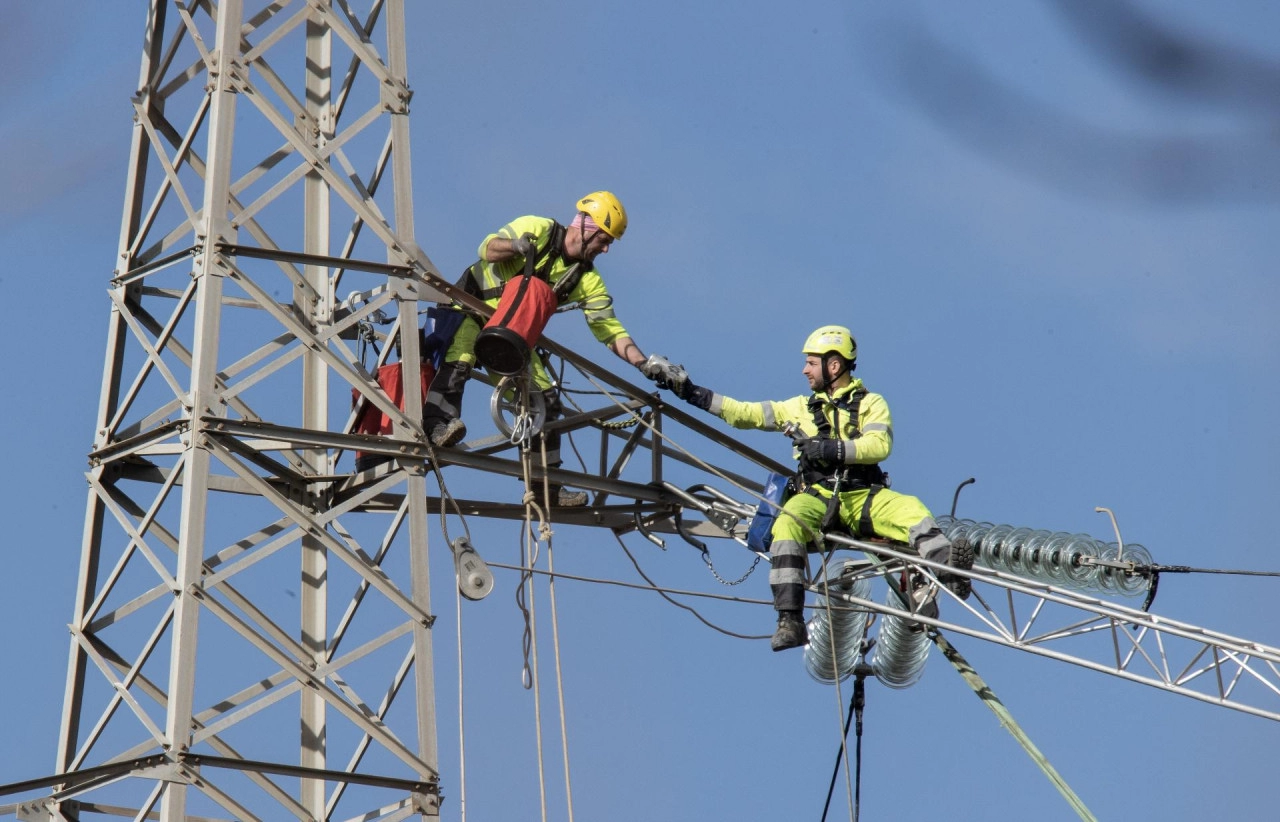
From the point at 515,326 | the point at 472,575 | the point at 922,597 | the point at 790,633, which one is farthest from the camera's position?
the point at 922,597

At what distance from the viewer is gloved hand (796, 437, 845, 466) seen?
16.2 meters

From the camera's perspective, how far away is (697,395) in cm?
1650

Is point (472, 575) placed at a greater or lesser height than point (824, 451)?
lesser

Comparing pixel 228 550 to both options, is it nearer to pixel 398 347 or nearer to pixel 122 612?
pixel 122 612

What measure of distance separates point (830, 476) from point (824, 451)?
435 mm

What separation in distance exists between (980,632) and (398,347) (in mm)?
5017

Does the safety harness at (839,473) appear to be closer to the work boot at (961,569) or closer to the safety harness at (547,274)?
the work boot at (961,569)

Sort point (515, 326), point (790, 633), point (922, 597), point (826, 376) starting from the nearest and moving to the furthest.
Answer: point (515, 326), point (790, 633), point (922, 597), point (826, 376)

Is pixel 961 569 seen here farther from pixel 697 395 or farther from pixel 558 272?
pixel 558 272

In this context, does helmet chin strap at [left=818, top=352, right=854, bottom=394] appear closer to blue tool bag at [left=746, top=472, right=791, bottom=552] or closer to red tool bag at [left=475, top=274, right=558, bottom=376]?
blue tool bag at [left=746, top=472, right=791, bottom=552]

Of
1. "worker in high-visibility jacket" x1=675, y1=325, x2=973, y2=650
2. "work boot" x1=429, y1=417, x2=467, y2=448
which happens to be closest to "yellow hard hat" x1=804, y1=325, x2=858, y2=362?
"worker in high-visibility jacket" x1=675, y1=325, x2=973, y2=650

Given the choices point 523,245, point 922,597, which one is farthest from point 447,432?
point 922,597

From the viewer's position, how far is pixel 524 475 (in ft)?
52.1

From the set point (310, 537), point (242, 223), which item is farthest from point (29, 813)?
point (242, 223)
